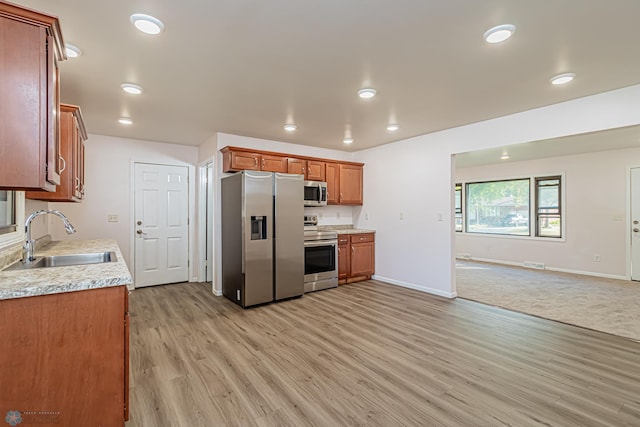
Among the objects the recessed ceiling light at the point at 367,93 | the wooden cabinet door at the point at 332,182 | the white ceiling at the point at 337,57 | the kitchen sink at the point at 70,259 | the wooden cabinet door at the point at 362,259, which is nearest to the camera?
the white ceiling at the point at 337,57

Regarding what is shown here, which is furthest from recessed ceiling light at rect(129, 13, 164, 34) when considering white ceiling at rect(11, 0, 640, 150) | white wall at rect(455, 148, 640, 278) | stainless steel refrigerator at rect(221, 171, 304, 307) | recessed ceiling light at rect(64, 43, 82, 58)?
white wall at rect(455, 148, 640, 278)

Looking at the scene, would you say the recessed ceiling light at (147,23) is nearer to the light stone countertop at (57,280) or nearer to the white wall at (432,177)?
the light stone countertop at (57,280)

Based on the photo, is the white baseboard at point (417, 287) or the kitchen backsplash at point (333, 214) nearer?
the white baseboard at point (417, 287)

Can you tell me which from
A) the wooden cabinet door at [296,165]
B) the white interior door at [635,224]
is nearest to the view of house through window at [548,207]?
the white interior door at [635,224]

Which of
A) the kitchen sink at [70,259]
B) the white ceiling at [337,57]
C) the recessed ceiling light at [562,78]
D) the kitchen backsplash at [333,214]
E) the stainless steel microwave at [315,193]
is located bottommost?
the kitchen sink at [70,259]

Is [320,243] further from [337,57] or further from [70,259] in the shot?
[70,259]

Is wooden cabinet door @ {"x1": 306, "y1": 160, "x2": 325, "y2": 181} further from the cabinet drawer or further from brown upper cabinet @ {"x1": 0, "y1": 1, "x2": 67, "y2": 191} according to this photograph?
brown upper cabinet @ {"x1": 0, "y1": 1, "x2": 67, "y2": 191}

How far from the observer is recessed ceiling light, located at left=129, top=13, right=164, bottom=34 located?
183cm

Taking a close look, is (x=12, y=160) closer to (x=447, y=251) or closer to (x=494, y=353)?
(x=494, y=353)

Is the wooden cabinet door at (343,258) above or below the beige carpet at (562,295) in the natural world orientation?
above

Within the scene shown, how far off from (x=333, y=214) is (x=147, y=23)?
14.2ft

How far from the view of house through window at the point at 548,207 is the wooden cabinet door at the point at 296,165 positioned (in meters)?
5.14

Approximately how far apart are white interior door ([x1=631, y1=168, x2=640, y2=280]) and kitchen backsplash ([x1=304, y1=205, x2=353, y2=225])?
492cm

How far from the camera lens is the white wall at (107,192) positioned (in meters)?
4.44
